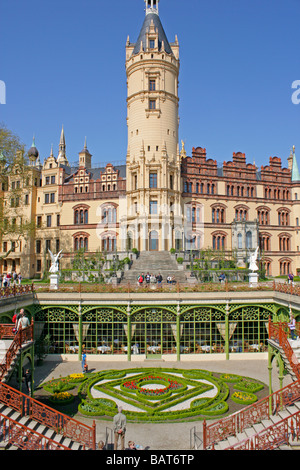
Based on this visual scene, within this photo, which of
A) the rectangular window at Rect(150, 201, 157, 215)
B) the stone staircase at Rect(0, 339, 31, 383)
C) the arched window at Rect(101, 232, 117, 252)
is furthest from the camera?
the arched window at Rect(101, 232, 117, 252)

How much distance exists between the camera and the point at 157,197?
49438 millimetres

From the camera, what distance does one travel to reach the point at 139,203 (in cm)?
4922

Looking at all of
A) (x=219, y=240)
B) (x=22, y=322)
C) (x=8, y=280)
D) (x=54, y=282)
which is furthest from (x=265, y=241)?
(x=22, y=322)

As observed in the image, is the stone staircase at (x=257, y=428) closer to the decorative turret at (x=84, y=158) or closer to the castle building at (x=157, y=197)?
the castle building at (x=157, y=197)

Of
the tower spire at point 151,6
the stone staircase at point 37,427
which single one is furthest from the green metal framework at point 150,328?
the tower spire at point 151,6

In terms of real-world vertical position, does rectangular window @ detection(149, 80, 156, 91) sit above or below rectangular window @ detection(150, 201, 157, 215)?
above

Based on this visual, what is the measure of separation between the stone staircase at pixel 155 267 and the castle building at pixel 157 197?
12.3 feet

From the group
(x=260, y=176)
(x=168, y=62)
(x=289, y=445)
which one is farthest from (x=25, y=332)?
(x=260, y=176)

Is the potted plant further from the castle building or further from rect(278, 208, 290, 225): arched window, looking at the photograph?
rect(278, 208, 290, 225): arched window

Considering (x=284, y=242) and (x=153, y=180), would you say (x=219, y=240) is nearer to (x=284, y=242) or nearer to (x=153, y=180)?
(x=284, y=242)

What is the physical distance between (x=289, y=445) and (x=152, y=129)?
45051 millimetres

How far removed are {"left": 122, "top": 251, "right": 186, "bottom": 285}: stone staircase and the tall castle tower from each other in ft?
11.4

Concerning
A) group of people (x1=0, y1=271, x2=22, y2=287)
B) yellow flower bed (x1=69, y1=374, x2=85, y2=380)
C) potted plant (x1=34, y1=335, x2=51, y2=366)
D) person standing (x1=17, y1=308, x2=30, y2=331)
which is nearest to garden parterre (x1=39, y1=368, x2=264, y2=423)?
yellow flower bed (x1=69, y1=374, x2=85, y2=380)

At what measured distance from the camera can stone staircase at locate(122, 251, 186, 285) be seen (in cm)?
3716
